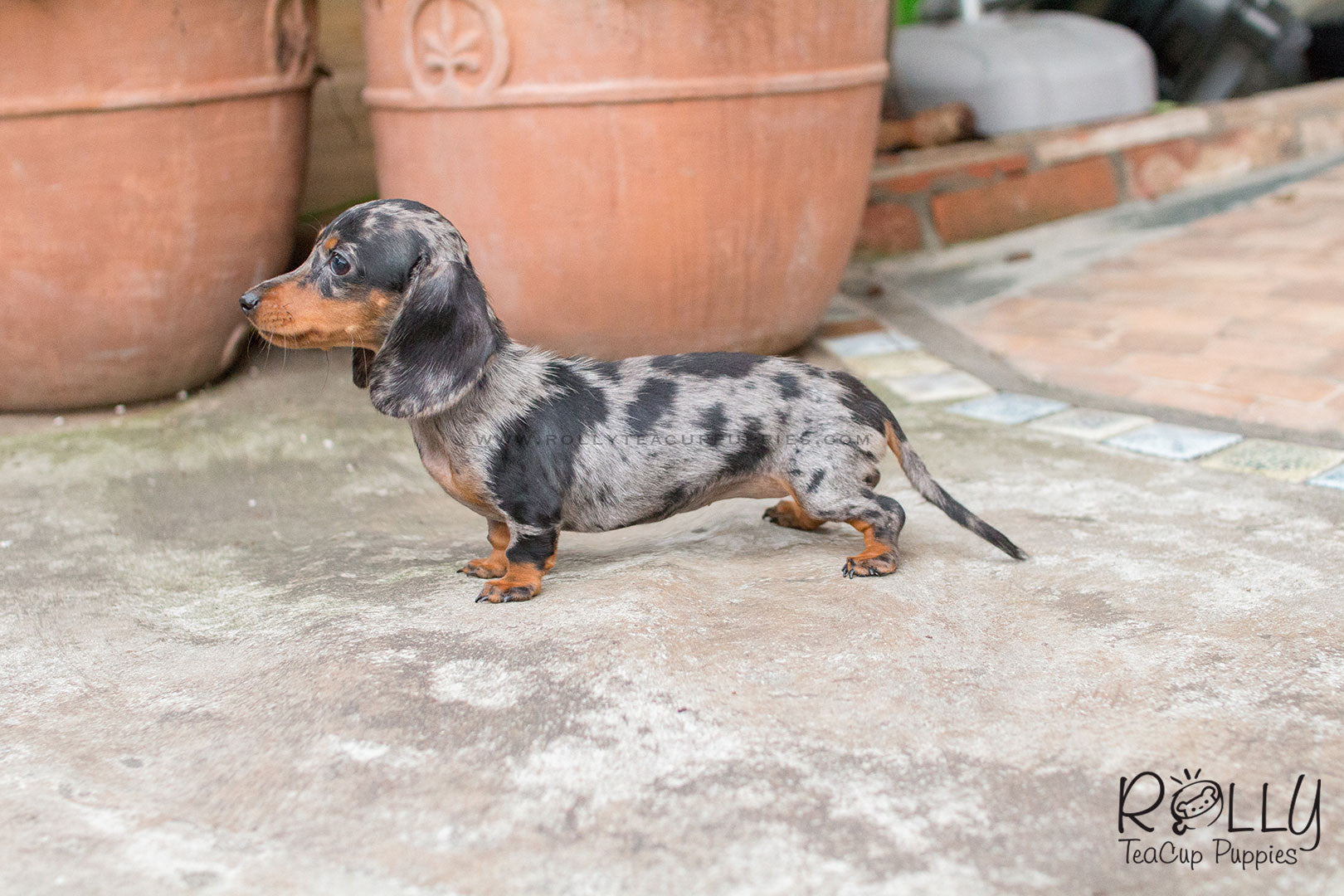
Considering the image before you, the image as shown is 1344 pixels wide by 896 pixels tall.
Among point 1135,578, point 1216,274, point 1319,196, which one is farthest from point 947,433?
point 1319,196

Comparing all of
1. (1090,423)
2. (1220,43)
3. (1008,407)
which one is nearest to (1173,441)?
(1090,423)

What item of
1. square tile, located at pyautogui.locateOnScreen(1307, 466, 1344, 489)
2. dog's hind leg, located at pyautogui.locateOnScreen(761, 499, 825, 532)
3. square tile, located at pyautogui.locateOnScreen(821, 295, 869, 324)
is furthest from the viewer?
square tile, located at pyautogui.locateOnScreen(821, 295, 869, 324)

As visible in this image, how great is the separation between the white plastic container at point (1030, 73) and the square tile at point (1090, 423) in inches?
103

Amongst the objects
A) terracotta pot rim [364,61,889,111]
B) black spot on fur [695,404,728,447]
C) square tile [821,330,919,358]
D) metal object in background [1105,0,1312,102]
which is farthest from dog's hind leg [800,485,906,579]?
metal object in background [1105,0,1312,102]

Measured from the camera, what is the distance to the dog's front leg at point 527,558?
2686 millimetres

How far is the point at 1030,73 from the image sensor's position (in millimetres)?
6094

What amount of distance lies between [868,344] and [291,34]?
234 cm

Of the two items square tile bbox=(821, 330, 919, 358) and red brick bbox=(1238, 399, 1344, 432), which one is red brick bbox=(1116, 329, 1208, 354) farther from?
square tile bbox=(821, 330, 919, 358)

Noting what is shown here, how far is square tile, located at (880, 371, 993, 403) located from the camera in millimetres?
4242

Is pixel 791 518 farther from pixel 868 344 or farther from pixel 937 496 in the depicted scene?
pixel 868 344

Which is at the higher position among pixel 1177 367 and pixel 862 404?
pixel 862 404

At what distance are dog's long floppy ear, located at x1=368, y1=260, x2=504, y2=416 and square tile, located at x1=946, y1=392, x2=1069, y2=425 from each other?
6.67 ft

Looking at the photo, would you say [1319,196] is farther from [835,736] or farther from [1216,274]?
[835,736]

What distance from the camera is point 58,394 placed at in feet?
13.1
